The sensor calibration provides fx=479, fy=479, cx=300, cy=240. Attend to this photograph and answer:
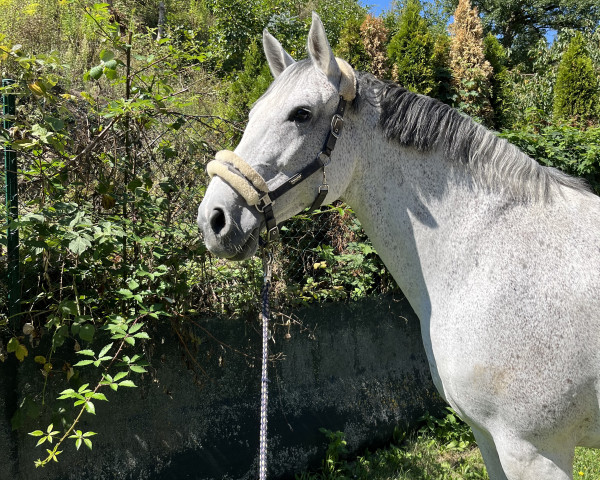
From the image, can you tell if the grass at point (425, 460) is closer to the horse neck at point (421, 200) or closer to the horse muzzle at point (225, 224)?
the horse neck at point (421, 200)

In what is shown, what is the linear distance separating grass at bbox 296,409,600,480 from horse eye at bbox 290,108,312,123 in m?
2.54

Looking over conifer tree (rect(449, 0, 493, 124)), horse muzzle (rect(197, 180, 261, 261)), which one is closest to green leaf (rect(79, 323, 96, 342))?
horse muzzle (rect(197, 180, 261, 261))

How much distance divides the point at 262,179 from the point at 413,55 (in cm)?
410

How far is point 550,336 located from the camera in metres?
1.62

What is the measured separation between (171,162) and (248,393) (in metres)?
1.58

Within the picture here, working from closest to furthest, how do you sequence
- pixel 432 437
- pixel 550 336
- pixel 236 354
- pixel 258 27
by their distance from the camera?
pixel 550 336 < pixel 236 354 < pixel 432 437 < pixel 258 27

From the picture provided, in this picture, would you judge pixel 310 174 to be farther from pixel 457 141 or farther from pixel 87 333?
pixel 87 333

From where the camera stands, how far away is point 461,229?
5.97 ft

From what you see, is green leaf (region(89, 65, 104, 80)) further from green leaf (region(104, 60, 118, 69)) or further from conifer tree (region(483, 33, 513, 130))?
conifer tree (region(483, 33, 513, 130))

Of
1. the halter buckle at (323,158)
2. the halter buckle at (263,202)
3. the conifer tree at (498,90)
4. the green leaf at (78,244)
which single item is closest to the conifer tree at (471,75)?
the conifer tree at (498,90)

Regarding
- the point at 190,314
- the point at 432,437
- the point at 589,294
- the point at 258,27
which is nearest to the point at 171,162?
the point at 190,314

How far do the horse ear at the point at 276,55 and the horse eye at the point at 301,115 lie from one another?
15.2 inches

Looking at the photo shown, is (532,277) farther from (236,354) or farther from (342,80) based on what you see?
(236,354)

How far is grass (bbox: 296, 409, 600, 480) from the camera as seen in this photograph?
3.40 m
